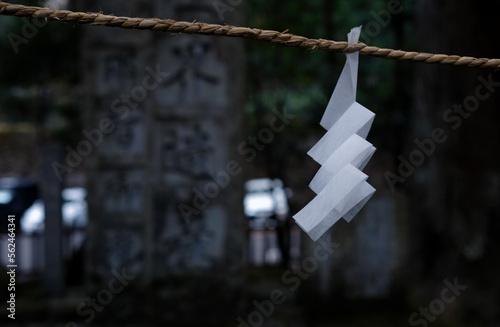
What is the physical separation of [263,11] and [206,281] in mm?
4084

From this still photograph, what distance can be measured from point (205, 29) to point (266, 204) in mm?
8103

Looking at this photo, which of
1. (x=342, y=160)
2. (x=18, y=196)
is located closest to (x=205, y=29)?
(x=342, y=160)

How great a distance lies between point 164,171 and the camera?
468cm

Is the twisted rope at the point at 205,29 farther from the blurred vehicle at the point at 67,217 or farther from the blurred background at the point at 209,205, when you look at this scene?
the blurred vehicle at the point at 67,217

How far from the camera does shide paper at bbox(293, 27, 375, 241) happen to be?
1111 mm

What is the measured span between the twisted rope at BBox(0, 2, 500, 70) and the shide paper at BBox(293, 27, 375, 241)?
0.08m

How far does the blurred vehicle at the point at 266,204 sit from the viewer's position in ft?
25.1

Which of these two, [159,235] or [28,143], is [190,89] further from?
[28,143]

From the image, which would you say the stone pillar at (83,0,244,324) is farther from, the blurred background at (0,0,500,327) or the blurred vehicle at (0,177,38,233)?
the blurred vehicle at (0,177,38,233)

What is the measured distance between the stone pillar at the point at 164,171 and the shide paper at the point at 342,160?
3483mm

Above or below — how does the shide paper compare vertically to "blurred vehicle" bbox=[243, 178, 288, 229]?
above

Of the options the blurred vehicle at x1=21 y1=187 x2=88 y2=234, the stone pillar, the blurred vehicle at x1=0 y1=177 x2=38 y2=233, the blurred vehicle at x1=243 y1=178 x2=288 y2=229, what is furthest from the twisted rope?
the blurred vehicle at x1=0 y1=177 x2=38 y2=233

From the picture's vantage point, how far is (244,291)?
473 centimetres

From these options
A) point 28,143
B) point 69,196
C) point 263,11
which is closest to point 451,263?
point 263,11
